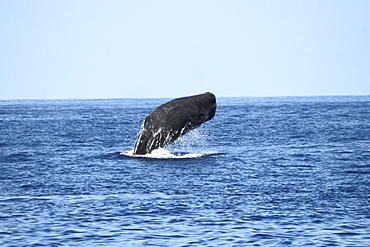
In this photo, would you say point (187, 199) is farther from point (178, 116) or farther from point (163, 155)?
point (163, 155)

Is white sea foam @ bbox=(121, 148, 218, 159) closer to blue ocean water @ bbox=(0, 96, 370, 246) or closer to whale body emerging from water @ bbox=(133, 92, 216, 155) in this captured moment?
blue ocean water @ bbox=(0, 96, 370, 246)

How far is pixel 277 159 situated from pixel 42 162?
36.1 feet

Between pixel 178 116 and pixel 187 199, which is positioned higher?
pixel 178 116

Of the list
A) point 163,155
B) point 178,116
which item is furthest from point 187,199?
point 163,155

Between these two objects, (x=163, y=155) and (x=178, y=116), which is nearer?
(x=178, y=116)

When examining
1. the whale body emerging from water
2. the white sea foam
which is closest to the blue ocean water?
the white sea foam

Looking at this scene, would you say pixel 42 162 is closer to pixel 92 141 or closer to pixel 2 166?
pixel 2 166

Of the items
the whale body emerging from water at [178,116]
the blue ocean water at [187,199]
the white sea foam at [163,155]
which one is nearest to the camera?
the blue ocean water at [187,199]

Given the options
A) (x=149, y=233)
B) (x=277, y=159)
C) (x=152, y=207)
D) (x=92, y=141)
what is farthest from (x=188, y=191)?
(x=92, y=141)

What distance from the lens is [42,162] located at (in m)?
29.1

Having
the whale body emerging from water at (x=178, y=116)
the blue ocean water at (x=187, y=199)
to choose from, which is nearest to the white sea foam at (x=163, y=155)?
the blue ocean water at (x=187, y=199)

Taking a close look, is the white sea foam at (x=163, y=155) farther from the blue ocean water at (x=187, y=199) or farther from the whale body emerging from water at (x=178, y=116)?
the whale body emerging from water at (x=178, y=116)

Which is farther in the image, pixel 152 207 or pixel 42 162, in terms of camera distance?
pixel 42 162

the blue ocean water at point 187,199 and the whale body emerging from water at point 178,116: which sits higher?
the whale body emerging from water at point 178,116
